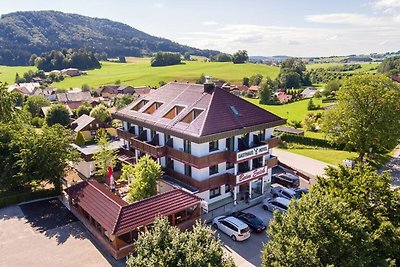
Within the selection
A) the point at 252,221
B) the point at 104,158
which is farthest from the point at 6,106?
the point at 252,221

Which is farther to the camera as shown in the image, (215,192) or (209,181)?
(215,192)

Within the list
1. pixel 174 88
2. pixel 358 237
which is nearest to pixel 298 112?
pixel 174 88

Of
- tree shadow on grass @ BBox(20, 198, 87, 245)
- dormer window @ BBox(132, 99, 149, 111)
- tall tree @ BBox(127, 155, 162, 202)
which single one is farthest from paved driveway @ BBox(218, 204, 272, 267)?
dormer window @ BBox(132, 99, 149, 111)

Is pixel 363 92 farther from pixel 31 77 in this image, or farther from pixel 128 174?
pixel 31 77

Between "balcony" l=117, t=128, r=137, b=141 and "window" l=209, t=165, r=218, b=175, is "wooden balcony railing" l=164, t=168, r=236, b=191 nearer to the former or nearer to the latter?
"window" l=209, t=165, r=218, b=175

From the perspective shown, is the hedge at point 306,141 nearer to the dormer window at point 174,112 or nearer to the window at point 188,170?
the dormer window at point 174,112

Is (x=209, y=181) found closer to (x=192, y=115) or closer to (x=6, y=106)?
(x=192, y=115)

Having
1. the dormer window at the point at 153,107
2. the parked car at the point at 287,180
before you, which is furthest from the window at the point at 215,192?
the dormer window at the point at 153,107
